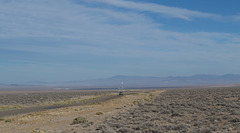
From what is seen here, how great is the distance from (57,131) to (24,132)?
6.52ft

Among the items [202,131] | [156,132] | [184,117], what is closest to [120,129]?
[156,132]

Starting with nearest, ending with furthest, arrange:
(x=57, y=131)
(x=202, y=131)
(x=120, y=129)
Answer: (x=202, y=131), (x=120, y=129), (x=57, y=131)

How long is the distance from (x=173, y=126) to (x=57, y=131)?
6818 millimetres

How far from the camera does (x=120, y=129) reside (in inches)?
644

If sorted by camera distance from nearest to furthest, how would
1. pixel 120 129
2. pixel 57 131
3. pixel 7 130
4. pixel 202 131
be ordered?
pixel 202 131, pixel 120 129, pixel 57 131, pixel 7 130

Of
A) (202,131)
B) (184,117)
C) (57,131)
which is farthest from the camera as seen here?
(184,117)

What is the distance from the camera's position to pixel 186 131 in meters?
15.7

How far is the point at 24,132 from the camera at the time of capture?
58.3 feet

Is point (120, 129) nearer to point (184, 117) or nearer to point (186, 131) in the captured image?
point (186, 131)

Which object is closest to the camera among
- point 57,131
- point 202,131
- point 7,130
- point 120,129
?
point 202,131

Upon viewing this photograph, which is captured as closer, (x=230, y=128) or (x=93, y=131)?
(x=230, y=128)

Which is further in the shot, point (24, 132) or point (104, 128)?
point (24, 132)

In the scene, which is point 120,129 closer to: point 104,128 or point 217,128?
point 104,128

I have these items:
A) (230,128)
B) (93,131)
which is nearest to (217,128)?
(230,128)
